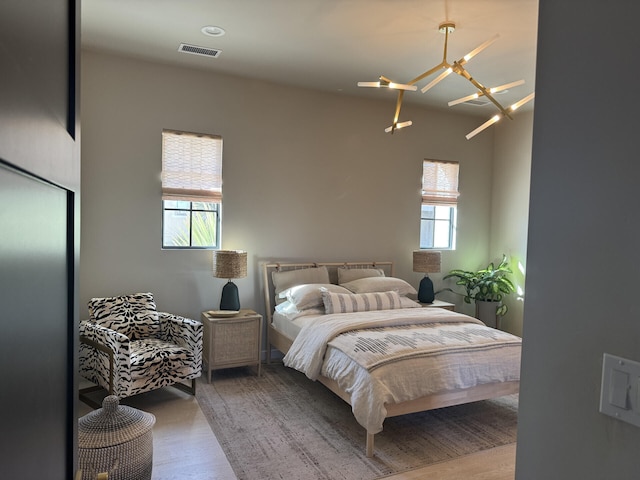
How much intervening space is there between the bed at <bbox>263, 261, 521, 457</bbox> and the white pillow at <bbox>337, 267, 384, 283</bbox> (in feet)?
1.30

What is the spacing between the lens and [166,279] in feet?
13.7

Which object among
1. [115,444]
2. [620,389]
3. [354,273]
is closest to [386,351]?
[115,444]

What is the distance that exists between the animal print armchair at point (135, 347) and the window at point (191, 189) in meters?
0.73

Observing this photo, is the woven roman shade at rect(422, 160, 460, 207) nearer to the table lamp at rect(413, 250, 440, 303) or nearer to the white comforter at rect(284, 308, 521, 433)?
the table lamp at rect(413, 250, 440, 303)

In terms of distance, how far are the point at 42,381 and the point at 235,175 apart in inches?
153

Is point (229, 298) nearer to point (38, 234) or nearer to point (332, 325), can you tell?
point (332, 325)

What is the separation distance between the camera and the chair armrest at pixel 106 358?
3082 millimetres

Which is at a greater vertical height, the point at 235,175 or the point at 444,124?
the point at 444,124

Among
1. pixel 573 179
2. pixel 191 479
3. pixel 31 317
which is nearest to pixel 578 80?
pixel 573 179

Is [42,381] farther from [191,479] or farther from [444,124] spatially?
[444,124]

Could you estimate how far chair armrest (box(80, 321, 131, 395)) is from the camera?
3082 mm

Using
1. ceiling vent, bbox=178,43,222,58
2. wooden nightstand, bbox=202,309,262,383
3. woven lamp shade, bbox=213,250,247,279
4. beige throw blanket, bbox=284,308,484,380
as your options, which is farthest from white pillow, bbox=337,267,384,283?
ceiling vent, bbox=178,43,222,58

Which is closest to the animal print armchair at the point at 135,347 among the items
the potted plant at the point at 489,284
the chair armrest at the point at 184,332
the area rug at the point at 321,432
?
the chair armrest at the point at 184,332

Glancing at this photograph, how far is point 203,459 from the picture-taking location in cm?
269
